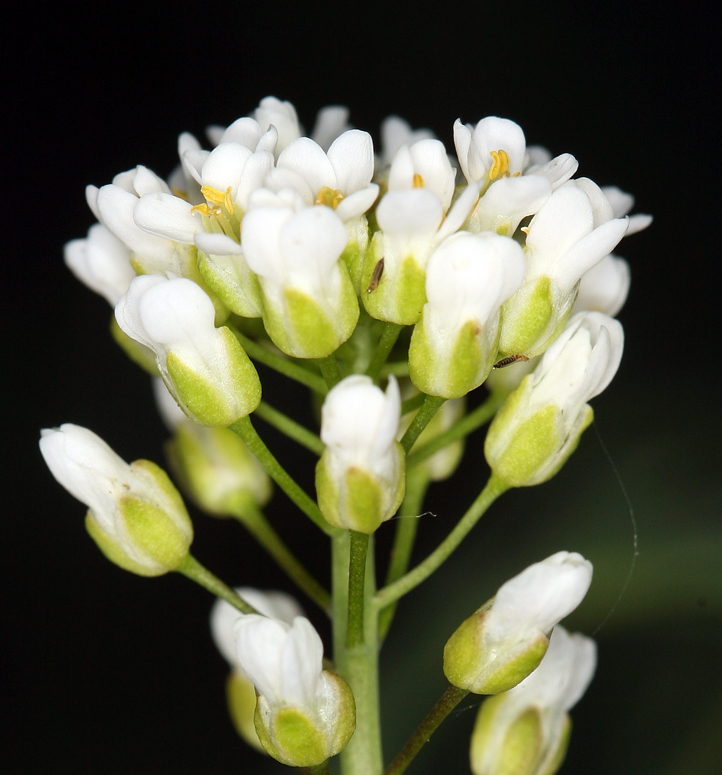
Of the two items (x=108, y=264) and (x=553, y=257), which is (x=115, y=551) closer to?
(x=108, y=264)

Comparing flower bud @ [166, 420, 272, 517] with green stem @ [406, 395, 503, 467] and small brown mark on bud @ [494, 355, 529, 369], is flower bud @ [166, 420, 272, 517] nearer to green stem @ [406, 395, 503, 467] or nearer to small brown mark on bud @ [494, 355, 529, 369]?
green stem @ [406, 395, 503, 467]

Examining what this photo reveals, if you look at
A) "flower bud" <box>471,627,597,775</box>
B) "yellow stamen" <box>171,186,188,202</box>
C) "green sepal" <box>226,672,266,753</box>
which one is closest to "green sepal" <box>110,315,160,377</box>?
"yellow stamen" <box>171,186,188,202</box>

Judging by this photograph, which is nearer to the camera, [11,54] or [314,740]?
[314,740]

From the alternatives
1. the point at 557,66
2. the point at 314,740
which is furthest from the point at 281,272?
the point at 557,66

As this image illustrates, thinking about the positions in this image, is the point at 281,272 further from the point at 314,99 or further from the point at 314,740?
the point at 314,99

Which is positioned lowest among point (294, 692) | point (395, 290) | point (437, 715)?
point (437, 715)

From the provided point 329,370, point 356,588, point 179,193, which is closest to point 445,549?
point 356,588

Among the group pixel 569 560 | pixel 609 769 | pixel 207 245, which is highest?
pixel 207 245
